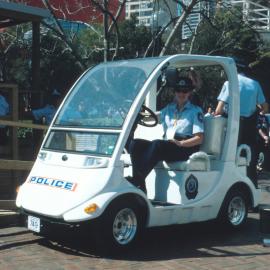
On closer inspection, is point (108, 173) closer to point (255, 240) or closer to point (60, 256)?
point (60, 256)

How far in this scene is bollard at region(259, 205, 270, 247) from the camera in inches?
234

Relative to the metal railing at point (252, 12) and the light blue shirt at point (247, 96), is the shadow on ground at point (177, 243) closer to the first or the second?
the light blue shirt at point (247, 96)

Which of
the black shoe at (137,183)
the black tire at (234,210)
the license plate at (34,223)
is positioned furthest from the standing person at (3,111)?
the black tire at (234,210)

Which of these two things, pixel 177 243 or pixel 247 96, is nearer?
pixel 177 243

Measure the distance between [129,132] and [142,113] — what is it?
84cm

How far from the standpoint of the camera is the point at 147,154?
6133 millimetres

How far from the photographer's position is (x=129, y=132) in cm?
586

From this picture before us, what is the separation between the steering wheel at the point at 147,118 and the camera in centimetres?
644

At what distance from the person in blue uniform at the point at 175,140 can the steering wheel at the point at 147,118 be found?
0.58 feet

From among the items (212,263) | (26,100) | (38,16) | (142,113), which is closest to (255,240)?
(212,263)

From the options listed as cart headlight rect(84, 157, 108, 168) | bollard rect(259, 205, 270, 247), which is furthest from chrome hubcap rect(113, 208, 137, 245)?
bollard rect(259, 205, 270, 247)

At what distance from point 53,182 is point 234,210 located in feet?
7.73

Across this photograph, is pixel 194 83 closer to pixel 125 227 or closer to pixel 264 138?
pixel 125 227

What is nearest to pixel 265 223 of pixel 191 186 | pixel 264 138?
pixel 191 186
